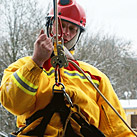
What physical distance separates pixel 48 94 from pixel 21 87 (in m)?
0.23

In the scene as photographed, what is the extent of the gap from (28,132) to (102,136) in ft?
→ 1.68

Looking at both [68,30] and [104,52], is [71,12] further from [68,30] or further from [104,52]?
[104,52]

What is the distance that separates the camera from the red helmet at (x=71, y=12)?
2.17 metres

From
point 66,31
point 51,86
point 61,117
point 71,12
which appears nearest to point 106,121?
point 61,117

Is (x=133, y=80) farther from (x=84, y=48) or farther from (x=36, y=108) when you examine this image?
(x=36, y=108)

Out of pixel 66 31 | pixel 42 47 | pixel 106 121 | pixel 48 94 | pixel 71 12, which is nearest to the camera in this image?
pixel 42 47

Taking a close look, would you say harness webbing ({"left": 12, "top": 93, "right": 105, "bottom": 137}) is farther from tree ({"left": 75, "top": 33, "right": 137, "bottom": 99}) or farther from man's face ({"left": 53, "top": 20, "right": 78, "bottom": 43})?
tree ({"left": 75, "top": 33, "right": 137, "bottom": 99})

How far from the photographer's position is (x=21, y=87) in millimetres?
1485

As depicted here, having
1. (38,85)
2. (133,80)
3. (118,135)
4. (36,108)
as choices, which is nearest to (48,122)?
(36,108)

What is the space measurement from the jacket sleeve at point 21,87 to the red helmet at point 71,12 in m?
0.76

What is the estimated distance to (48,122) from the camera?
1.66 meters

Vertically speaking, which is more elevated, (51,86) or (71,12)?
(71,12)

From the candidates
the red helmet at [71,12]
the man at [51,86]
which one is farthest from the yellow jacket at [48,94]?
the red helmet at [71,12]

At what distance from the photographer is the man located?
4.91 feet
